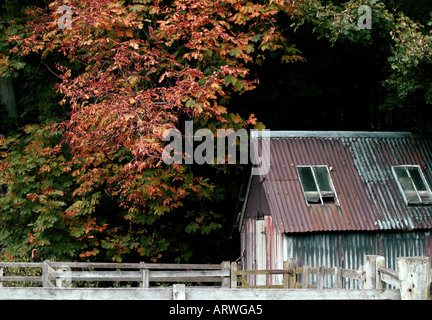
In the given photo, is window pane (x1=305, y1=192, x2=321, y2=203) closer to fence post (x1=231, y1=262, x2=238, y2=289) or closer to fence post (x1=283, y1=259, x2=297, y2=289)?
fence post (x1=283, y1=259, x2=297, y2=289)

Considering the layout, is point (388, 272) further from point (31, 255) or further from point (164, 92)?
point (31, 255)

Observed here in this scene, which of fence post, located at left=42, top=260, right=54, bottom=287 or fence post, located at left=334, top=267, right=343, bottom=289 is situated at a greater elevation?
fence post, located at left=42, top=260, right=54, bottom=287

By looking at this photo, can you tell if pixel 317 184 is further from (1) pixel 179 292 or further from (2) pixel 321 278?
(1) pixel 179 292

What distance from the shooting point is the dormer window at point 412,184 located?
52.1ft

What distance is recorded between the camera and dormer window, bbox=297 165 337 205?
50.2ft

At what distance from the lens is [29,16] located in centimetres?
1959

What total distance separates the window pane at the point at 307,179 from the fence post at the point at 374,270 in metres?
6.89

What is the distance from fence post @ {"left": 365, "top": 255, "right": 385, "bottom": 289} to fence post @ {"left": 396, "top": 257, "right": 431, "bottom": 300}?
52.4 inches

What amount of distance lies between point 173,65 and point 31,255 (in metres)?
7.81

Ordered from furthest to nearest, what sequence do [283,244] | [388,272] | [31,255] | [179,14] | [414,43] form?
[31,255]
[179,14]
[414,43]
[283,244]
[388,272]

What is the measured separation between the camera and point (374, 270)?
8.48 m

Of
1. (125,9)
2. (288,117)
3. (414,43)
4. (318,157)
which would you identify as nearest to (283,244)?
(318,157)

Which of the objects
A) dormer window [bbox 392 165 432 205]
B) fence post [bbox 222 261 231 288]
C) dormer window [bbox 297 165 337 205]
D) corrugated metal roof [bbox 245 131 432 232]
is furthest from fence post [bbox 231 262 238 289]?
dormer window [bbox 392 165 432 205]

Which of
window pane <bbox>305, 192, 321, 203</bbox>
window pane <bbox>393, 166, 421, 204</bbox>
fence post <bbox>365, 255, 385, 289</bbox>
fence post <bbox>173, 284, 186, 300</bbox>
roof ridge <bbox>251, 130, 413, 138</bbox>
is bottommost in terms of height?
fence post <bbox>173, 284, 186, 300</bbox>
